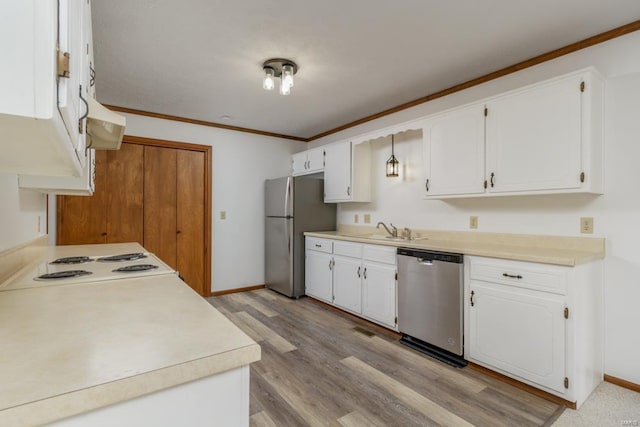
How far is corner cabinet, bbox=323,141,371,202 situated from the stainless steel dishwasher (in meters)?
1.19

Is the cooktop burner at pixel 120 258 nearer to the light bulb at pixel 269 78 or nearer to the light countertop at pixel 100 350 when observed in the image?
the light countertop at pixel 100 350

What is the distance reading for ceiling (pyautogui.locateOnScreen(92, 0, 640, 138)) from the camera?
1.90 m

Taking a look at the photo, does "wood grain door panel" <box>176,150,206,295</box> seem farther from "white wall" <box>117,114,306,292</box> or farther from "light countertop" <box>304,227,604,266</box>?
"light countertop" <box>304,227,604,266</box>

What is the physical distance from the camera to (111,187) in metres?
3.64

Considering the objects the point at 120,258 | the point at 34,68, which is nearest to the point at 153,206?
the point at 120,258

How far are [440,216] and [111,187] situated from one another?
3651 mm

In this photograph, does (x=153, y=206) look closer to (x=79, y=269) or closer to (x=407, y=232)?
(x=79, y=269)

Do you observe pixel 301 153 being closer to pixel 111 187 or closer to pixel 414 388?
pixel 111 187

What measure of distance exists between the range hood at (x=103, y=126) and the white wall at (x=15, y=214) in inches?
16.1

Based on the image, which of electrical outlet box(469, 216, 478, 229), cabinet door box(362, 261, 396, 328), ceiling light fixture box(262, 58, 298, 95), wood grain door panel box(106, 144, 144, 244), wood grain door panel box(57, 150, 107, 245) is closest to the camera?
ceiling light fixture box(262, 58, 298, 95)

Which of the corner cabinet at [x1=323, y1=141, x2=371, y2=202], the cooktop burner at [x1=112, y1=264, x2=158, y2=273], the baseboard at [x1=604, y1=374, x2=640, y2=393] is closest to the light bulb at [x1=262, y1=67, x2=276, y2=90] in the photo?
the corner cabinet at [x1=323, y1=141, x2=371, y2=202]

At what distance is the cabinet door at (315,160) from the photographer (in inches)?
170

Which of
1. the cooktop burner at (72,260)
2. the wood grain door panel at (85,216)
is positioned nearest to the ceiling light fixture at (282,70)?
A: the cooktop burner at (72,260)

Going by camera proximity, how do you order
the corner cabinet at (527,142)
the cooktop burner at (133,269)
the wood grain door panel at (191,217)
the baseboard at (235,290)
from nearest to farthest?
the cooktop burner at (133,269), the corner cabinet at (527,142), the wood grain door panel at (191,217), the baseboard at (235,290)
